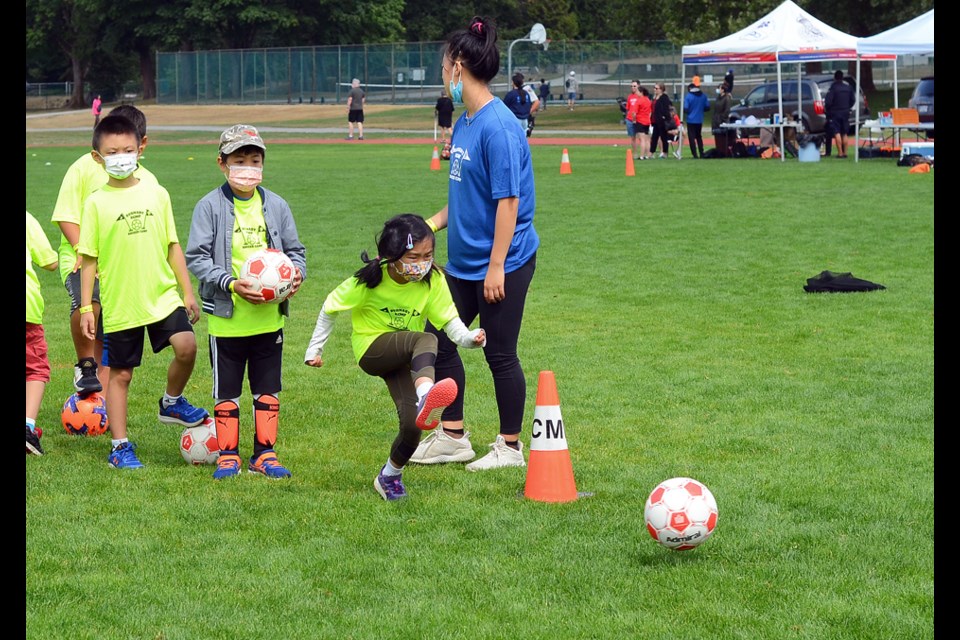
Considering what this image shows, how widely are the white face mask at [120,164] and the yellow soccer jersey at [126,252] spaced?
0.11 meters

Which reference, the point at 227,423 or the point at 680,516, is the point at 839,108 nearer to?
the point at 227,423

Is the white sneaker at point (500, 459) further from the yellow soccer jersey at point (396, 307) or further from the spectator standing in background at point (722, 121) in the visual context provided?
the spectator standing in background at point (722, 121)

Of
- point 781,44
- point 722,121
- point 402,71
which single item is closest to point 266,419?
point 781,44

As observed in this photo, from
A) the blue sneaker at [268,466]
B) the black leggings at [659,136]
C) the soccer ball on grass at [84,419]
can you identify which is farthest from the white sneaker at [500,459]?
the black leggings at [659,136]

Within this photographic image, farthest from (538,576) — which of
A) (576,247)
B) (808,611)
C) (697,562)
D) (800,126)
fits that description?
(800,126)

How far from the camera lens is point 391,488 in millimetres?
6137

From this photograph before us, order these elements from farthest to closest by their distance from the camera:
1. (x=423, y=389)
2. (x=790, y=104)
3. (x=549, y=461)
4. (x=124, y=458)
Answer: (x=790, y=104) → (x=124, y=458) → (x=549, y=461) → (x=423, y=389)

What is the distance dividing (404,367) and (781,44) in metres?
24.8

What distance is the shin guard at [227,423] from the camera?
6527 millimetres

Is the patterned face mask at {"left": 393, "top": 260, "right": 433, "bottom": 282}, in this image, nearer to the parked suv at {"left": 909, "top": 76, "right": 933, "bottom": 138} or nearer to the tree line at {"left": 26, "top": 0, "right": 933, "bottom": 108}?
the parked suv at {"left": 909, "top": 76, "right": 933, "bottom": 138}

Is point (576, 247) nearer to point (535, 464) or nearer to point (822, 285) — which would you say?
point (822, 285)

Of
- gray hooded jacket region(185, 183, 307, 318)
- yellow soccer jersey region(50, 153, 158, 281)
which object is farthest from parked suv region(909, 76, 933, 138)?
gray hooded jacket region(185, 183, 307, 318)

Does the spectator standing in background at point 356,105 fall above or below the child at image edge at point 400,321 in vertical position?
above
